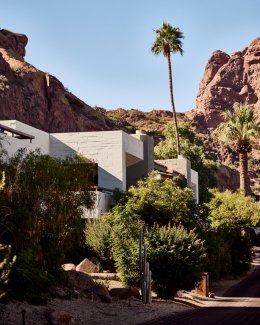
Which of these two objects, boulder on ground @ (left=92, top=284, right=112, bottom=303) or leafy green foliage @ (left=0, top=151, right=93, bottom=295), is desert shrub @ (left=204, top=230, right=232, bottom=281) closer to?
boulder on ground @ (left=92, top=284, right=112, bottom=303)

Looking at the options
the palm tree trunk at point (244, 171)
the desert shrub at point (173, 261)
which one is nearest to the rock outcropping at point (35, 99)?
the palm tree trunk at point (244, 171)

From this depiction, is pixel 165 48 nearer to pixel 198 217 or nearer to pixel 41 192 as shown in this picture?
pixel 198 217

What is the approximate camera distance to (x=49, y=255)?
69.6 ft

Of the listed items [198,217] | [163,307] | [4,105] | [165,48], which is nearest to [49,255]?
[163,307]

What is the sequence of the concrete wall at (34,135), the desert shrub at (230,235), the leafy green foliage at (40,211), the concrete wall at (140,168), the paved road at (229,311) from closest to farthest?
the paved road at (229,311)
the leafy green foliage at (40,211)
the desert shrub at (230,235)
the concrete wall at (34,135)
the concrete wall at (140,168)

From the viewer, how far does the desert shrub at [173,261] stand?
2512 cm

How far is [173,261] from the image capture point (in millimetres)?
25234

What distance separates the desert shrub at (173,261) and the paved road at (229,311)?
153 cm

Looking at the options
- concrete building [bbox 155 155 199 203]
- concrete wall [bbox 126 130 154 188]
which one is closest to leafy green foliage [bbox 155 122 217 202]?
concrete building [bbox 155 155 199 203]

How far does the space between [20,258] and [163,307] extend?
6.83 m

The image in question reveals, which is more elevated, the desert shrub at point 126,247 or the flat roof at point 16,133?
the flat roof at point 16,133

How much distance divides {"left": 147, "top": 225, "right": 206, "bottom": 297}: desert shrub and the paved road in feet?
5.02

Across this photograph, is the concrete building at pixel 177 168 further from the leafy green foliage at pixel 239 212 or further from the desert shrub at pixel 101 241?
the desert shrub at pixel 101 241

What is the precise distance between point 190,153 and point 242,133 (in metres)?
19.9
